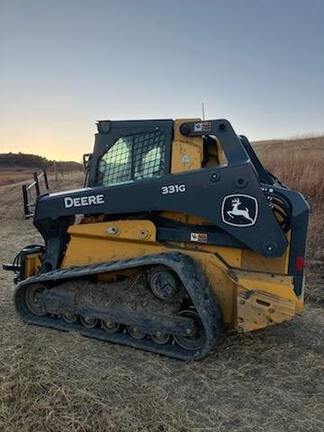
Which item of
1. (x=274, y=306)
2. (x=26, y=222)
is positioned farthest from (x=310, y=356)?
(x=26, y=222)

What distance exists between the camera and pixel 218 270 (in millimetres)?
5059

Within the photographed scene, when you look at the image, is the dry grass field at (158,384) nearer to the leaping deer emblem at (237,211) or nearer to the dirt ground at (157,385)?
the dirt ground at (157,385)

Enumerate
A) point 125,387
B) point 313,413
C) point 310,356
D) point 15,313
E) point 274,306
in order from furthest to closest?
point 15,313 < point 310,356 < point 274,306 < point 125,387 < point 313,413

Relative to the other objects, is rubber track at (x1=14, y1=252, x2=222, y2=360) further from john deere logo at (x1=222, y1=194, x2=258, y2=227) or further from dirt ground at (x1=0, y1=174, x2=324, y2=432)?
john deere logo at (x1=222, y1=194, x2=258, y2=227)

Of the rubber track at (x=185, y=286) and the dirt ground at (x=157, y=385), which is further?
the rubber track at (x=185, y=286)

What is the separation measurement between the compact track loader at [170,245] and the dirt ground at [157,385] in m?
0.28

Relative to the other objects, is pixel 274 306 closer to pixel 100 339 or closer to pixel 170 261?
pixel 170 261

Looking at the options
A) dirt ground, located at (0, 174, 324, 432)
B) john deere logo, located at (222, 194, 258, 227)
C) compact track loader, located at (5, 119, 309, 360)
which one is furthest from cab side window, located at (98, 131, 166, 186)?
dirt ground, located at (0, 174, 324, 432)

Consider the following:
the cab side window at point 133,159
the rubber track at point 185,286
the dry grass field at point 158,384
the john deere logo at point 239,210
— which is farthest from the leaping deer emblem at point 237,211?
the dry grass field at point 158,384

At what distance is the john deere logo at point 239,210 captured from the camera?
4.80 m

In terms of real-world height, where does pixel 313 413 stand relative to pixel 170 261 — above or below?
below

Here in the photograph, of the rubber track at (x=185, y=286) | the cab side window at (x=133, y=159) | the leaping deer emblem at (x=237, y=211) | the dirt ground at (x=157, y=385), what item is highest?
the cab side window at (x=133, y=159)

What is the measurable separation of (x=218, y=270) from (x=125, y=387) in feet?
4.94

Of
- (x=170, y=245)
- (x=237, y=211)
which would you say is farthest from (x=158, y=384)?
(x=237, y=211)
